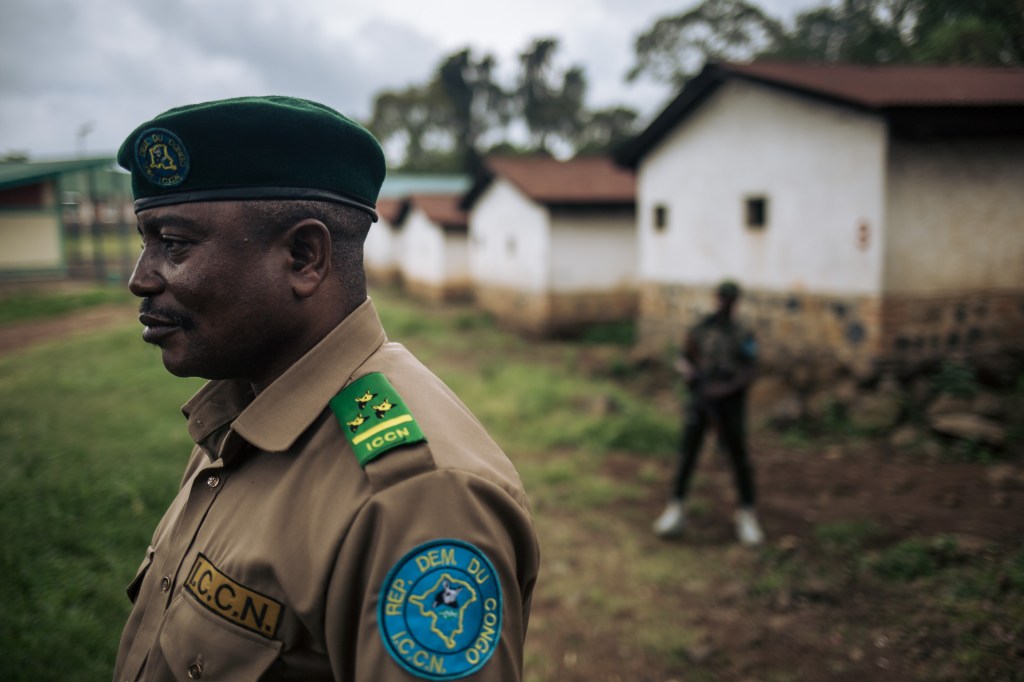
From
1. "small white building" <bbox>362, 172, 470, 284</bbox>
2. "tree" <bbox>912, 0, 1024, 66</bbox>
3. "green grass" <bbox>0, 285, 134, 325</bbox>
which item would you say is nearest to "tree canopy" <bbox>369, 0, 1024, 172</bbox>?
"tree" <bbox>912, 0, 1024, 66</bbox>

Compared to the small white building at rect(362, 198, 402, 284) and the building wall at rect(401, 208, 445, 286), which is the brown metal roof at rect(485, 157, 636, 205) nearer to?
the building wall at rect(401, 208, 445, 286)

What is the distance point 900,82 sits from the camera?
7980 millimetres

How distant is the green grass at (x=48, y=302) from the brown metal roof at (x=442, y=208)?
25.5ft

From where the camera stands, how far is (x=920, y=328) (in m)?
7.34

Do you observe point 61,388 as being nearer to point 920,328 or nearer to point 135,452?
point 135,452

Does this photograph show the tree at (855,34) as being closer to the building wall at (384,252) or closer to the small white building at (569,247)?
the small white building at (569,247)

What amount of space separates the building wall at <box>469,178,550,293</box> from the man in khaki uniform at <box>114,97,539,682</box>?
41.4 feet

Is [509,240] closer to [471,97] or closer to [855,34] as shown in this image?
[855,34]

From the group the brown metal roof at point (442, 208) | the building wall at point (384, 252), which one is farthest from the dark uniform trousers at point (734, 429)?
the building wall at point (384, 252)

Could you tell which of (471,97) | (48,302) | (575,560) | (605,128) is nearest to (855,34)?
(575,560)

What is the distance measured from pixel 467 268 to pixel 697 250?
33.7 ft

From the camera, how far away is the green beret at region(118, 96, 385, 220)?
1.26m

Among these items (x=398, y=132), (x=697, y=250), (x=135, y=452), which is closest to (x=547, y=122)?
(x=398, y=132)

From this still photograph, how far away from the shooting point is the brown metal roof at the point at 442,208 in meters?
19.2
